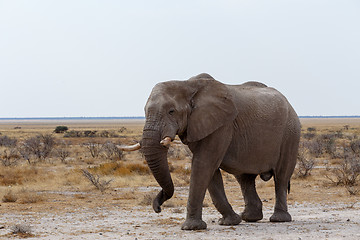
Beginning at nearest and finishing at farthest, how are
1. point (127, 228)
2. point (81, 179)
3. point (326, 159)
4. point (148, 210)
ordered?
point (127, 228)
point (148, 210)
point (81, 179)
point (326, 159)

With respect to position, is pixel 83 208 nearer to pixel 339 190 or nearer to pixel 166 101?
pixel 166 101

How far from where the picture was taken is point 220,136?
30.4ft

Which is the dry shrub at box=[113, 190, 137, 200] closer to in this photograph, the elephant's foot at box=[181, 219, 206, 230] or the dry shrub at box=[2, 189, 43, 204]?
the dry shrub at box=[2, 189, 43, 204]

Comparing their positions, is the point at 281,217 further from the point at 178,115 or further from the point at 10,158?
the point at 10,158

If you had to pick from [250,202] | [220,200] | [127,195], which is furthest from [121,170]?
[220,200]

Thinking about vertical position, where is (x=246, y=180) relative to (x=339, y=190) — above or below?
above

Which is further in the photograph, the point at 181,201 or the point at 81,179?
the point at 81,179

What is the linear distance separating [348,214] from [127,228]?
4.52m

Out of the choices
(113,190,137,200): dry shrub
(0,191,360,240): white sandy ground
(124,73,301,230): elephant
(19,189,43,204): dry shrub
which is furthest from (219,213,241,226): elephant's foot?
(19,189,43,204): dry shrub

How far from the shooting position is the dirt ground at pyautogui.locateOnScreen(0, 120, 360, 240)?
902 cm

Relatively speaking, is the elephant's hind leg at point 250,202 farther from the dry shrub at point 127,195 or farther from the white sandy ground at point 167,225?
the dry shrub at point 127,195

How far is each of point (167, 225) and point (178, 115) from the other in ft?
7.75

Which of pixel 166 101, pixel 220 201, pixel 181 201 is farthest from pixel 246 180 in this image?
pixel 181 201

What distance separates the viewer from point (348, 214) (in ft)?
37.2
